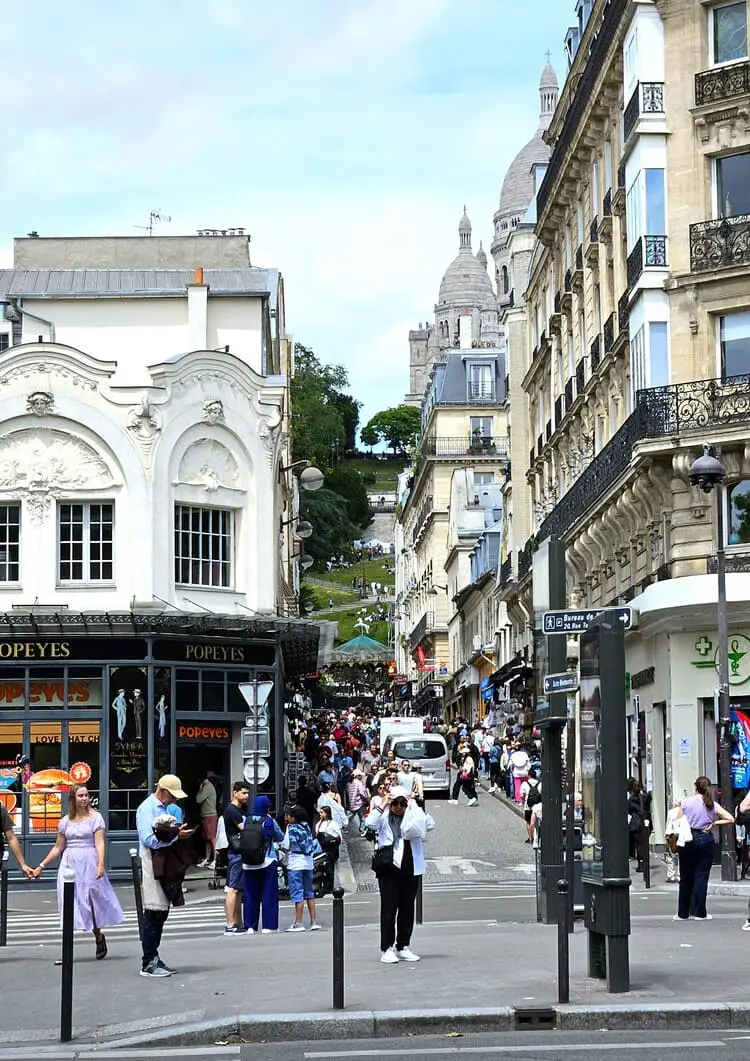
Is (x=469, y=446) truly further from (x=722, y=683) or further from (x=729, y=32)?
(x=722, y=683)

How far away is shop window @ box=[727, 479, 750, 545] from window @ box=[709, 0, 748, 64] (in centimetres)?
806

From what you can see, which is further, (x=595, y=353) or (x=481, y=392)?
(x=481, y=392)

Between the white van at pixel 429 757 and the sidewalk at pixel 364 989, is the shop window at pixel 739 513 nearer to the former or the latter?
the sidewalk at pixel 364 989

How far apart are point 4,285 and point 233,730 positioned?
12.7 m

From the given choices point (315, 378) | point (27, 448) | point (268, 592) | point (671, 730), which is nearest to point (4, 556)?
point (27, 448)

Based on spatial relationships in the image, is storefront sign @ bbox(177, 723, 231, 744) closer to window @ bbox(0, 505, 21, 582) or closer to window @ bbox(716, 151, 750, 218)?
window @ bbox(0, 505, 21, 582)

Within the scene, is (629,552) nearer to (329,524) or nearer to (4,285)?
(4,285)

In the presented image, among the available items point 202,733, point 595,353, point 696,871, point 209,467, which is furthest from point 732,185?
point 696,871

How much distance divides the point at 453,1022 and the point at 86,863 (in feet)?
20.1

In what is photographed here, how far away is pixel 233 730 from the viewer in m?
34.8

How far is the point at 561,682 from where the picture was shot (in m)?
18.7

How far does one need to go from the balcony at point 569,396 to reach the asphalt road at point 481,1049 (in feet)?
112

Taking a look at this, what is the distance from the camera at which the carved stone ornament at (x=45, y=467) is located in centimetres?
3356

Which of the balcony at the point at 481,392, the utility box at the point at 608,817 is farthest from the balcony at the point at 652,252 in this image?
the balcony at the point at 481,392
